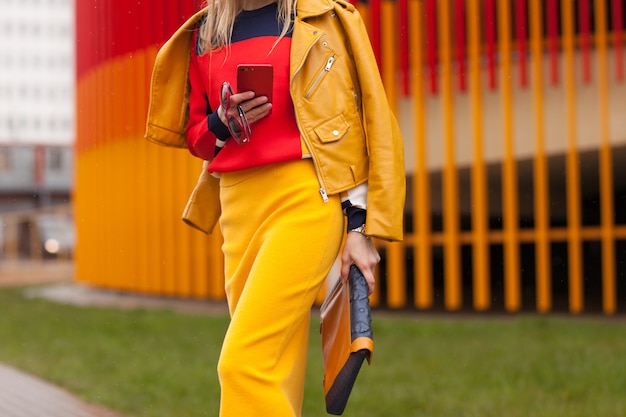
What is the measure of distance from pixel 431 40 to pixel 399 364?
5.09 metres

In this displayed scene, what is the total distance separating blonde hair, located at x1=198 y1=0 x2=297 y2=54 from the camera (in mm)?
2650

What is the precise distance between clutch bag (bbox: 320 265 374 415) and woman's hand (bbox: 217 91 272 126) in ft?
1.67

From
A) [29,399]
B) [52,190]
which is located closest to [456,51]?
[29,399]

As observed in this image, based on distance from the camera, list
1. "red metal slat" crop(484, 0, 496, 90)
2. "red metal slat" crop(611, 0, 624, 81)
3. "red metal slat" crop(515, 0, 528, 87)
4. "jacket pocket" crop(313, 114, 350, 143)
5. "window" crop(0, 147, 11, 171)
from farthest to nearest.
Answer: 1. "window" crop(0, 147, 11, 171)
2. "red metal slat" crop(484, 0, 496, 90)
3. "red metal slat" crop(515, 0, 528, 87)
4. "red metal slat" crop(611, 0, 624, 81)
5. "jacket pocket" crop(313, 114, 350, 143)

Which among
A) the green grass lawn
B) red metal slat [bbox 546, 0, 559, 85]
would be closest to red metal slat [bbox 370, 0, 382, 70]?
red metal slat [bbox 546, 0, 559, 85]

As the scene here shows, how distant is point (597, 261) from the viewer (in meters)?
20.7

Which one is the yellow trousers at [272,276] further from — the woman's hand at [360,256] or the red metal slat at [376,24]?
the red metal slat at [376,24]

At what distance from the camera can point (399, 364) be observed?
7258 mm

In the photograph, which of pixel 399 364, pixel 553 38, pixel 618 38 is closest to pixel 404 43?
pixel 553 38

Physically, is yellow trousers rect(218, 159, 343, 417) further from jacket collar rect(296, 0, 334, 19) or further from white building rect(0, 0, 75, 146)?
white building rect(0, 0, 75, 146)

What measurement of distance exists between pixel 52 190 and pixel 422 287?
1673 inches

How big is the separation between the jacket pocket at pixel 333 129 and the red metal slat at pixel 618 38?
841 centimetres

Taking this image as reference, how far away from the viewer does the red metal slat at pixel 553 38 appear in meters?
10.5


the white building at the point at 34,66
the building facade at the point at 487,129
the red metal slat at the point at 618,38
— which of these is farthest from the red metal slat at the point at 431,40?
the white building at the point at 34,66
